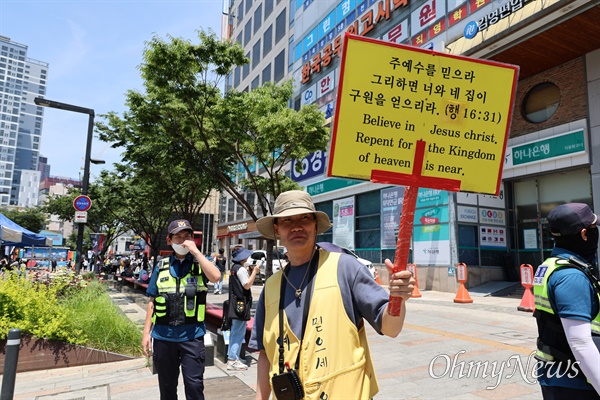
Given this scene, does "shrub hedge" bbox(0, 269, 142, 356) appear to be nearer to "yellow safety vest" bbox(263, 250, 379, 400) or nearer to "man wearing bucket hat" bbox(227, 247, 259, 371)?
"man wearing bucket hat" bbox(227, 247, 259, 371)

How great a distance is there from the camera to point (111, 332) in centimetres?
721

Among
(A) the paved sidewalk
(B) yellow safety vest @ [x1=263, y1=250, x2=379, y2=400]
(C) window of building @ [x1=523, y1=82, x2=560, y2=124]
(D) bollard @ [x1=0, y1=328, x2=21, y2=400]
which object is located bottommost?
(A) the paved sidewalk

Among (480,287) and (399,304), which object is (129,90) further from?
(480,287)

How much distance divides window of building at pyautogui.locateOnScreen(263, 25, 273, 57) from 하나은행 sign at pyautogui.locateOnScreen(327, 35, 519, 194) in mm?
38779

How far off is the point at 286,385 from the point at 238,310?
455 centimetres

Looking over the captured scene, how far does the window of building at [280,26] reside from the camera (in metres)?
35.9

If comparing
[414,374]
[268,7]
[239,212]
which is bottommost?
[414,374]

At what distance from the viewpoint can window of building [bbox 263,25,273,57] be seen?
127ft

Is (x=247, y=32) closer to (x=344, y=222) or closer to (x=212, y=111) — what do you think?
(x=344, y=222)

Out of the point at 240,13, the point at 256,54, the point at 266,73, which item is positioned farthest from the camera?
the point at 240,13

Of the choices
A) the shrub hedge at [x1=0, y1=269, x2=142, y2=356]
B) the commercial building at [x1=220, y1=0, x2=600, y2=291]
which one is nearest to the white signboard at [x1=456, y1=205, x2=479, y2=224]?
the commercial building at [x1=220, y1=0, x2=600, y2=291]

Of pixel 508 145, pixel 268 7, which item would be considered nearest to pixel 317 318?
pixel 508 145

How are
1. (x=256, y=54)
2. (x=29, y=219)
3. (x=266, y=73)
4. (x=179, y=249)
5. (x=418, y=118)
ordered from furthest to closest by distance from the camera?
1. (x=29, y=219)
2. (x=256, y=54)
3. (x=266, y=73)
4. (x=179, y=249)
5. (x=418, y=118)

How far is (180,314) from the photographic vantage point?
3.66 meters
